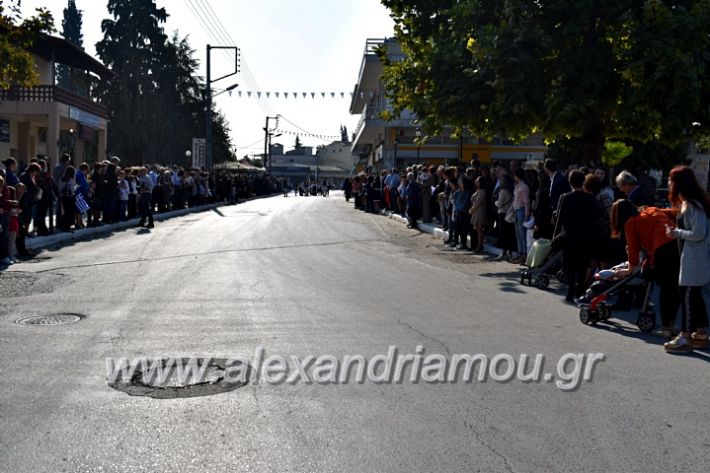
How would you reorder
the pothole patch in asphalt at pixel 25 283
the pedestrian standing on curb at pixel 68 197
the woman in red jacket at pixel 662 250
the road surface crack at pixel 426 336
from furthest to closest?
the pedestrian standing on curb at pixel 68 197 → the pothole patch in asphalt at pixel 25 283 → the woman in red jacket at pixel 662 250 → the road surface crack at pixel 426 336

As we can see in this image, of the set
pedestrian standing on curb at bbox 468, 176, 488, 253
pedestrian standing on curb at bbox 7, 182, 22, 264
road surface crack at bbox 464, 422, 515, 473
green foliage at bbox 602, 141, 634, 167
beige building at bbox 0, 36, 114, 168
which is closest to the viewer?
road surface crack at bbox 464, 422, 515, 473

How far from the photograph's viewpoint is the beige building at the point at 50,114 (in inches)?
1325

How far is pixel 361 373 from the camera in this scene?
6195mm

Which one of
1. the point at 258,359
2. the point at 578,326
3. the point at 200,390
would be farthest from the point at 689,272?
the point at 200,390

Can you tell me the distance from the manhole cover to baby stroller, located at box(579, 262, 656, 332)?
5.61 m

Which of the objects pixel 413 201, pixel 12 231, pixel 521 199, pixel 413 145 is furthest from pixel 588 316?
pixel 413 145

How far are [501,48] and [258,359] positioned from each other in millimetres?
9705

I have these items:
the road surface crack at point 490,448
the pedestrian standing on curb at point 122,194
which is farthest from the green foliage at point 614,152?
the road surface crack at point 490,448

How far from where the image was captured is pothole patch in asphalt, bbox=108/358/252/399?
223 inches

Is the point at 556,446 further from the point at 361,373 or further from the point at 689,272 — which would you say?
the point at 689,272

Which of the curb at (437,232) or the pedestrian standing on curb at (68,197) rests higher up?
the pedestrian standing on curb at (68,197)

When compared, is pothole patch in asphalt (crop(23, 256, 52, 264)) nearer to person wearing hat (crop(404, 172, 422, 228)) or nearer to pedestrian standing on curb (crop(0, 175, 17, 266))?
pedestrian standing on curb (crop(0, 175, 17, 266))

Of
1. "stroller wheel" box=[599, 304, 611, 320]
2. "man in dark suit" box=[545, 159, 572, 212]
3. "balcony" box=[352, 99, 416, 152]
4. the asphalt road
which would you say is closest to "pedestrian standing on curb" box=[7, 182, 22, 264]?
the asphalt road

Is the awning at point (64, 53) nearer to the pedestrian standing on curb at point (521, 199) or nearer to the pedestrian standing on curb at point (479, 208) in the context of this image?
the pedestrian standing on curb at point (479, 208)
